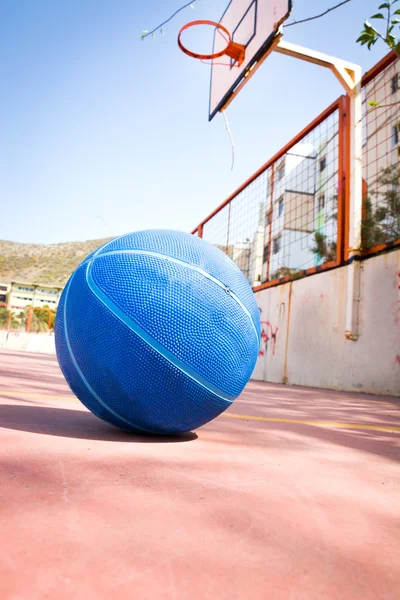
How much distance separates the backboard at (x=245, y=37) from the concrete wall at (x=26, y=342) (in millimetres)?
14834

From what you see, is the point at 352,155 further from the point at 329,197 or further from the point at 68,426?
the point at 68,426

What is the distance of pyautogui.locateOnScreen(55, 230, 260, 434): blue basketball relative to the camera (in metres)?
2.08

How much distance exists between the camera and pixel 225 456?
2008 millimetres

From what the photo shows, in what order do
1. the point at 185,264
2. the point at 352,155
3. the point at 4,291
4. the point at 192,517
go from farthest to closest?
the point at 4,291 < the point at 352,155 < the point at 185,264 < the point at 192,517

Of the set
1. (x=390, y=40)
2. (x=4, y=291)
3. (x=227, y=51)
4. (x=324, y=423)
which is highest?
(x=4, y=291)

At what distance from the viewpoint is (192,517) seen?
1210mm

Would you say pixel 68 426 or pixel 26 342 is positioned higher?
pixel 26 342

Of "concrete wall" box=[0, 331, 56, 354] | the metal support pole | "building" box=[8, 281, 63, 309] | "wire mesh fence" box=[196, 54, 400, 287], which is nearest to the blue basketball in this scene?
"wire mesh fence" box=[196, 54, 400, 287]

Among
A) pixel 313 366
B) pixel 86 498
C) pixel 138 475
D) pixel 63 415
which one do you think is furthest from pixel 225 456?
pixel 313 366

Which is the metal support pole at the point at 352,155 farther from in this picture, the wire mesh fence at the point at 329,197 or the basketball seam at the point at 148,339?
the basketball seam at the point at 148,339

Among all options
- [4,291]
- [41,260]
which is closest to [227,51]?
[4,291]

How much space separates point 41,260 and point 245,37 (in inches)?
3004

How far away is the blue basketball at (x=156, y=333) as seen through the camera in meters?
2.08

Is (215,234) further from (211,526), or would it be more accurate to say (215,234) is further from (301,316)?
(211,526)
